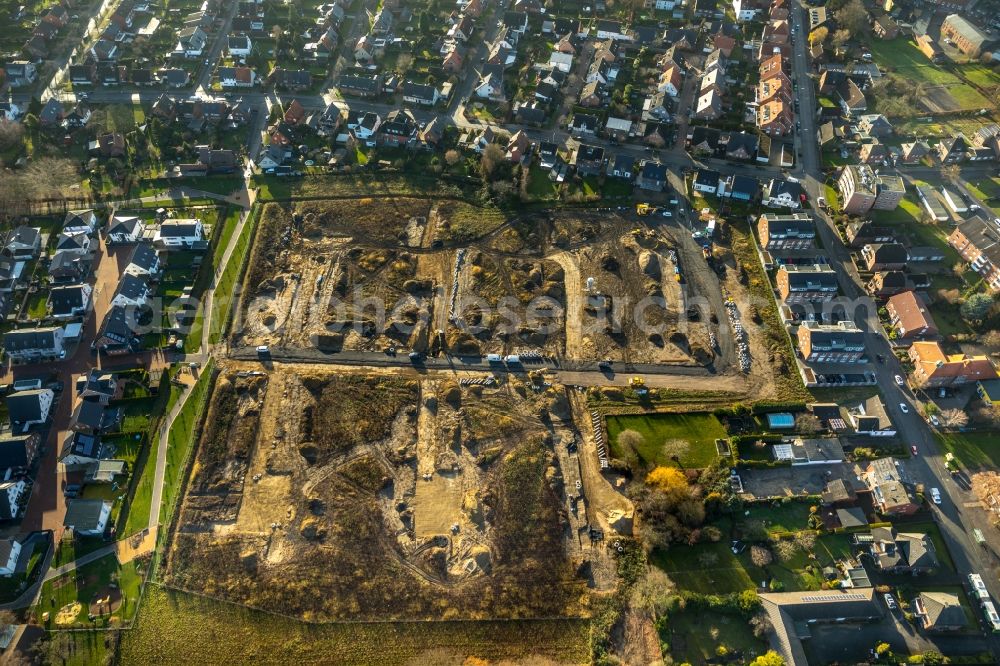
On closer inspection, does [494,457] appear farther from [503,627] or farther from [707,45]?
[707,45]

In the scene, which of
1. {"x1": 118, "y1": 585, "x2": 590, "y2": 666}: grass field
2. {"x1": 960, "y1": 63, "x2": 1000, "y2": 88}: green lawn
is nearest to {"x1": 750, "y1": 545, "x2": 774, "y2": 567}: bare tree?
{"x1": 118, "y1": 585, "x2": 590, "y2": 666}: grass field

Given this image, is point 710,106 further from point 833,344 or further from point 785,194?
point 833,344

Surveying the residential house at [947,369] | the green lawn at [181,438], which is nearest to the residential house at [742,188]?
the residential house at [947,369]

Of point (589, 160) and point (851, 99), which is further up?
Answer: point (851, 99)

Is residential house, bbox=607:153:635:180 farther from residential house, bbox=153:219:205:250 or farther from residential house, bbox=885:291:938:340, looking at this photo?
residential house, bbox=153:219:205:250

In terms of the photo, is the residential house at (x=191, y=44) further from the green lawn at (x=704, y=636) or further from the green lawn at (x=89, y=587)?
the green lawn at (x=704, y=636)

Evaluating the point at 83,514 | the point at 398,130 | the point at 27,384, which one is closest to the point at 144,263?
the point at 27,384
